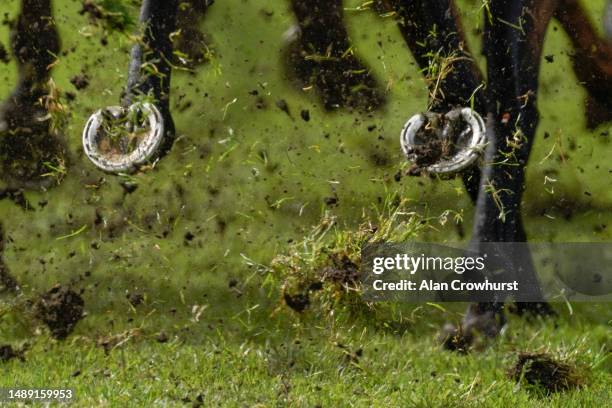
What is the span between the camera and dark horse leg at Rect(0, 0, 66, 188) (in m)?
5.88

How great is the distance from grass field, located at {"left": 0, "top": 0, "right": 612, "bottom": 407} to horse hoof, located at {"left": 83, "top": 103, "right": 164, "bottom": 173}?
18 cm

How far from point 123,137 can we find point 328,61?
1.36 m

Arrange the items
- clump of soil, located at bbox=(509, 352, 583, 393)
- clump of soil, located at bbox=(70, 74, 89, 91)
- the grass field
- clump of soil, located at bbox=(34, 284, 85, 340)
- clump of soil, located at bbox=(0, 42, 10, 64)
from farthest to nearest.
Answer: clump of soil, located at bbox=(0, 42, 10, 64), clump of soil, located at bbox=(70, 74, 89, 91), clump of soil, located at bbox=(34, 284, 85, 340), the grass field, clump of soil, located at bbox=(509, 352, 583, 393)

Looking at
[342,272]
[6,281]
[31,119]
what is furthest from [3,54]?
[342,272]

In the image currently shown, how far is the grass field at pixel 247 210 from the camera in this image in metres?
5.07

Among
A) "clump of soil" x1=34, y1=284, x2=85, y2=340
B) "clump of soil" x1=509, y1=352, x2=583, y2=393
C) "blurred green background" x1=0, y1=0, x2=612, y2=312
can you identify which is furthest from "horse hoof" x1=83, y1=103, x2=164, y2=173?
"clump of soil" x1=509, y1=352, x2=583, y2=393

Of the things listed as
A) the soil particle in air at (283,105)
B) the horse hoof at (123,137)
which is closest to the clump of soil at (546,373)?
the soil particle in air at (283,105)

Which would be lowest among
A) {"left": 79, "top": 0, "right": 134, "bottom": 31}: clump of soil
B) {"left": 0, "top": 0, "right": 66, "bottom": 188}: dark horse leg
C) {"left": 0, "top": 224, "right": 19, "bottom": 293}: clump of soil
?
{"left": 0, "top": 224, "right": 19, "bottom": 293}: clump of soil

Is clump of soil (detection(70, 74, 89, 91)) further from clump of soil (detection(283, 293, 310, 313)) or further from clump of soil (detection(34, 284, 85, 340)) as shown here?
clump of soil (detection(283, 293, 310, 313))

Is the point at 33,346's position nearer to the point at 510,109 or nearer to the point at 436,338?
the point at 436,338

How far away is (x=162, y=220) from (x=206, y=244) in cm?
32

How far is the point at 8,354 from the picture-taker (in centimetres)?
516

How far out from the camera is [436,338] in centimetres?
517

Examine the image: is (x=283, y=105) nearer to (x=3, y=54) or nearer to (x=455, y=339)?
(x=455, y=339)
